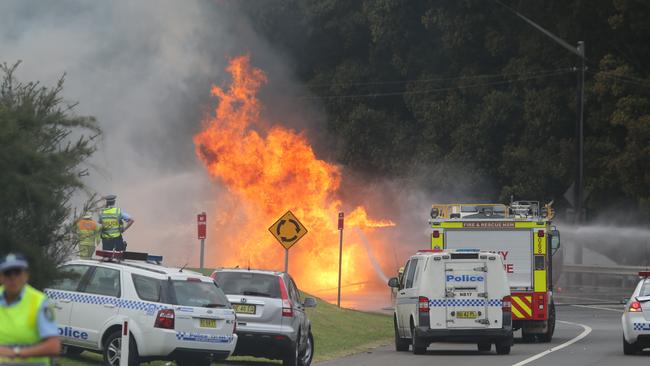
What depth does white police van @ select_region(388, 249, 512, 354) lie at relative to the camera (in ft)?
78.6

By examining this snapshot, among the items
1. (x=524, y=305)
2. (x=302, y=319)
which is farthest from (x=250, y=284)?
(x=524, y=305)

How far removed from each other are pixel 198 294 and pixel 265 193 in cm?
3057

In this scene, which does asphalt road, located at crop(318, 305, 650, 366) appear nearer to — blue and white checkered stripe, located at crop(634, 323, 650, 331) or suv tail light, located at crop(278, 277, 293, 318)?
blue and white checkered stripe, located at crop(634, 323, 650, 331)

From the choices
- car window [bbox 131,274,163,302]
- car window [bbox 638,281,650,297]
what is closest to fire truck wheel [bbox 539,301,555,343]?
car window [bbox 638,281,650,297]

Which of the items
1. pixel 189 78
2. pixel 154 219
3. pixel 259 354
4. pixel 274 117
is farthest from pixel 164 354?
pixel 274 117

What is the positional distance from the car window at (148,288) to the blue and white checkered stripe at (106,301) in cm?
10

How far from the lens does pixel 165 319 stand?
1734cm

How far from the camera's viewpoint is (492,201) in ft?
180

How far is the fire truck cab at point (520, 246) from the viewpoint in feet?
90.1

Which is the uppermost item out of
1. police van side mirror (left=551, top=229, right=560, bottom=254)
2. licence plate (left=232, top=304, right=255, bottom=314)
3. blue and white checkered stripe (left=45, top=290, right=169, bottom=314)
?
police van side mirror (left=551, top=229, right=560, bottom=254)

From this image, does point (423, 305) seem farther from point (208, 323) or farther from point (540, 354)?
point (208, 323)

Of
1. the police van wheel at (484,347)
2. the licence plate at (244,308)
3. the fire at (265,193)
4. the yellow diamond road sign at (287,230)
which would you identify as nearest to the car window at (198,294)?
the licence plate at (244,308)

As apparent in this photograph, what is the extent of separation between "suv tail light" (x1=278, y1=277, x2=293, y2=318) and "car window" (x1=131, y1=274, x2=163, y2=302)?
299cm

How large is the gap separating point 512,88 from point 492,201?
191 inches
